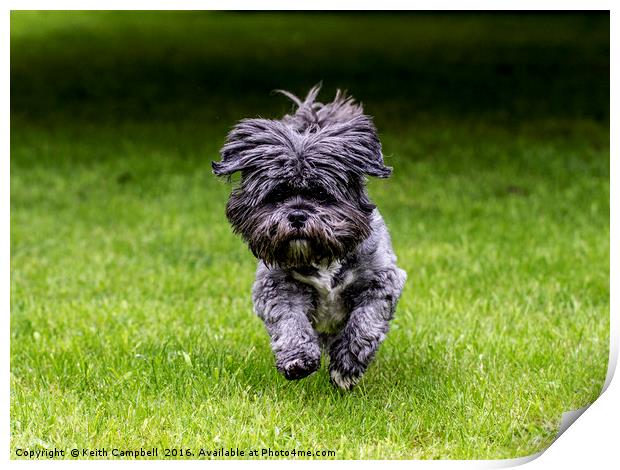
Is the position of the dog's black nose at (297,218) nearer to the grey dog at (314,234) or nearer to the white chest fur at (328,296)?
the grey dog at (314,234)

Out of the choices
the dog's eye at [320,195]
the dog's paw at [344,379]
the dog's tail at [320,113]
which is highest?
the dog's tail at [320,113]

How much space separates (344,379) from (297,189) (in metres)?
1.06

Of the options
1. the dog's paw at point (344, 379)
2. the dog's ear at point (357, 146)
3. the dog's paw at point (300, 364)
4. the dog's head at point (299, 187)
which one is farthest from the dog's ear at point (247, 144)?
the dog's paw at point (344, 379)

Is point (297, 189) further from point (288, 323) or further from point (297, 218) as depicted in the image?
point (288, 323)

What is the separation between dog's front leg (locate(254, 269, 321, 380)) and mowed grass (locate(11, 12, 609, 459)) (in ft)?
1.00

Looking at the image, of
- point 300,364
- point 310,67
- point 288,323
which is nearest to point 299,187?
point 288,323

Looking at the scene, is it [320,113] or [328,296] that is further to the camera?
[320,113]

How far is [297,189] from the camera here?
15.1ft

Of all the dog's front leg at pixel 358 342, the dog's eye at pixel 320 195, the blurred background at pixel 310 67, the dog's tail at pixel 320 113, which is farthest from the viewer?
the blurred background at pixel 310 67

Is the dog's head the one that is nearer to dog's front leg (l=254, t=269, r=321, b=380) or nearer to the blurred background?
dog's front leg (l=254, t=269, r=321, b=380)

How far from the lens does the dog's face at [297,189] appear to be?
4566 mm

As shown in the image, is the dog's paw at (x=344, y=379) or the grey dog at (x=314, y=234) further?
the dog's paw at (x=344, y=379)

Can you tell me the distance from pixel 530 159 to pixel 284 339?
659cm

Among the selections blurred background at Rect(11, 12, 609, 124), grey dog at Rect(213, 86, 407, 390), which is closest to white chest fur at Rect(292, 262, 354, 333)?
grey dog at Rect(213, 86, 407, 390)
